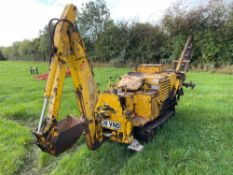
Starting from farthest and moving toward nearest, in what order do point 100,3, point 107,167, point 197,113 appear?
point 100,3, point 197,113, point 107,167

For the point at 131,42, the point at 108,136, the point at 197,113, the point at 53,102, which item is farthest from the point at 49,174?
the point at 131,42

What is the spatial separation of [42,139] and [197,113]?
4.05 meters

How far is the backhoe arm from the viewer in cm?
314

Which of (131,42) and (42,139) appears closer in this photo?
(42,139)

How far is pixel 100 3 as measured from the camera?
26.2 metres

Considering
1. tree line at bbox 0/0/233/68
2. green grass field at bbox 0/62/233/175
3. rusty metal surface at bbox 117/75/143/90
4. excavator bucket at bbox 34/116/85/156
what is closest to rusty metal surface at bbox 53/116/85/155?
excavator bucket at bbox 34/116/85/156

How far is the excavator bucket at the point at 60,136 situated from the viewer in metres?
3.13

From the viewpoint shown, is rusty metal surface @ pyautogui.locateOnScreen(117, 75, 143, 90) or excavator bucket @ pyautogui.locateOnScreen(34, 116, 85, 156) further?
rusty metal surface @ pyautogui.locateOnScreen(117, 75, 143, 90)

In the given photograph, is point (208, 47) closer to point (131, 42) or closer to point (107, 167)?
point (131, 42)

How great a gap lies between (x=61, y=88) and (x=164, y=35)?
16964 millimetres

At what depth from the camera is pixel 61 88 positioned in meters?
3.17

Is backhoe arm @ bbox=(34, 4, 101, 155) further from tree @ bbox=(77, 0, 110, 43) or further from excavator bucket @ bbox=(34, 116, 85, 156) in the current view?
tree @ bbox=(77, 0, 110, 43)

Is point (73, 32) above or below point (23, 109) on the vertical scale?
above

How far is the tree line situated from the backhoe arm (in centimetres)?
1403
